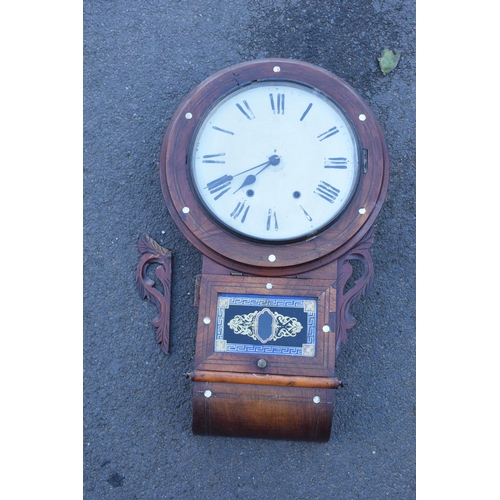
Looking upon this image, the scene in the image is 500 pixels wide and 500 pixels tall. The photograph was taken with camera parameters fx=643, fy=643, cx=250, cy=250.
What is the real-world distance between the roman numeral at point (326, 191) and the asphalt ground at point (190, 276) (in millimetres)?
289

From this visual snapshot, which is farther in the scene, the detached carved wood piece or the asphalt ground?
the asphalt ground

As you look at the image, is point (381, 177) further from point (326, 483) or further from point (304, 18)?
point (326, 483)

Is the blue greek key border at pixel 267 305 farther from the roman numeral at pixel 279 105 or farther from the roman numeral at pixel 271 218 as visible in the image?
the roman numeral at pixel 279 105

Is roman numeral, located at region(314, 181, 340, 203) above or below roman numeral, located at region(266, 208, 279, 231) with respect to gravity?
above

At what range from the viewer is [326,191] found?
1.45 metres

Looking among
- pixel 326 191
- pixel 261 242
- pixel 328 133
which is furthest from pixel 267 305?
pixel 328 133

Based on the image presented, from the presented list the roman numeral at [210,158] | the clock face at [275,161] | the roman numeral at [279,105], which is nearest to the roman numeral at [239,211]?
the clock face at [275,161]

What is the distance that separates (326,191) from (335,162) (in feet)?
0.23

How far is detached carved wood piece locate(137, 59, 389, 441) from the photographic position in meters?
1.41

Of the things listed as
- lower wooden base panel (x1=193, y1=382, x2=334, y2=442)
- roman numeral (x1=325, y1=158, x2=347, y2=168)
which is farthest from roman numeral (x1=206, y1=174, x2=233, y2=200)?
lower wooden base panel (x1=193, y1=382, x2=334, y2=442)

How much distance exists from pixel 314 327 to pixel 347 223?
0.24 m

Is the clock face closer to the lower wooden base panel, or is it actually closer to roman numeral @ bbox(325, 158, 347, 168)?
roman numeral @ bbox(325, 158, 347, 168)

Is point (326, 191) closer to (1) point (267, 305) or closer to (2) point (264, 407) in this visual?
(1) point (267, 305)

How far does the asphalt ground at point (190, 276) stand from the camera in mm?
1618
